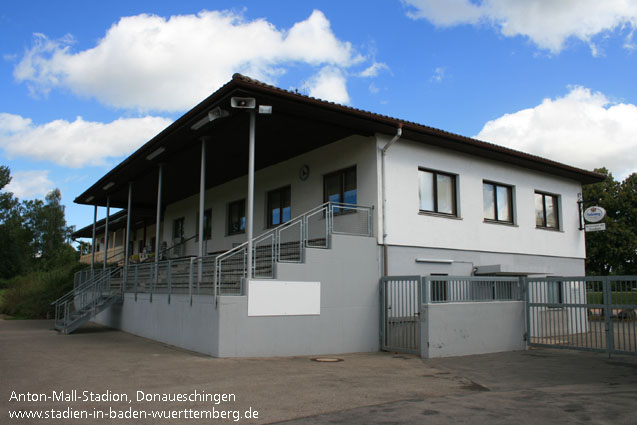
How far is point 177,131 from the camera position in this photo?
13.0 meters

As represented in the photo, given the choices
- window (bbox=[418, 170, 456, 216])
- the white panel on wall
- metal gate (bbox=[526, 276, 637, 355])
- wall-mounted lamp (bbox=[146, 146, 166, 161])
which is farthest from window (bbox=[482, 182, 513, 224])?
wall-mounted lamp (bbox=[146, 146, 166, 161])

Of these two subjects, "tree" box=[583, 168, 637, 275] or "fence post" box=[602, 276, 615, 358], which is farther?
"tree" box=[583, 168, 637, 275]

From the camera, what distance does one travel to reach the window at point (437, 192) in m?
14.1

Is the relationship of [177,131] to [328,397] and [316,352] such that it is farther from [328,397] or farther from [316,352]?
[328,397]

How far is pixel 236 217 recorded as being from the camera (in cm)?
1942

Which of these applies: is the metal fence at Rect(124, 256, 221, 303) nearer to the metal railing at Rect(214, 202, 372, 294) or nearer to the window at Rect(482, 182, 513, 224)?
the metal railing at Rect(214, 202, 372, 294)

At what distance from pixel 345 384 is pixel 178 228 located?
18.1 metres

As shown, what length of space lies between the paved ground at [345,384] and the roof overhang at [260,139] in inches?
210

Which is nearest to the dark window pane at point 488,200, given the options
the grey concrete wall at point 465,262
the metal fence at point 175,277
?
the grey concrete wall at point 465,262

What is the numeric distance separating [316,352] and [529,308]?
18.8 ft

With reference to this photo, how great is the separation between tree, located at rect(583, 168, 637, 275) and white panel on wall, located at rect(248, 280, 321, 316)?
30.1 m

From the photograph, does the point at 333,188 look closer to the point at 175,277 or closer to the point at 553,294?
the point at 175,277

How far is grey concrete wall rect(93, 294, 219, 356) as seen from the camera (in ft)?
35.7

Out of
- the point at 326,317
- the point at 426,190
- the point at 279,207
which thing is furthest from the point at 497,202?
the point at 326,317
